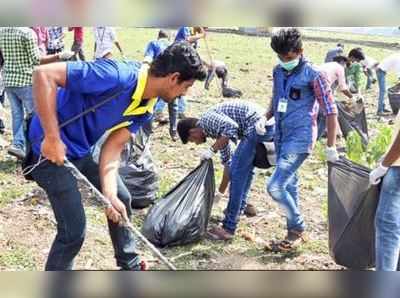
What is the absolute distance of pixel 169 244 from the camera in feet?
11.3

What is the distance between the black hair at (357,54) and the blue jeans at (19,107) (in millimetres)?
1678

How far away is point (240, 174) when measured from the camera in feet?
11.3

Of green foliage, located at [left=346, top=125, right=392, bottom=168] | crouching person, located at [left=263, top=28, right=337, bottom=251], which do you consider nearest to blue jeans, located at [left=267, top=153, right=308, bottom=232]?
crouching person, located at [left=263, top=28, right=337, bottom=251]

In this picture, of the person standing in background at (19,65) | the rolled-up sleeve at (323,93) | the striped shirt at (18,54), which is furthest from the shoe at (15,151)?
the rolled-up sleeve at (323,93)

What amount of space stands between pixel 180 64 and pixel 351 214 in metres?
1.15

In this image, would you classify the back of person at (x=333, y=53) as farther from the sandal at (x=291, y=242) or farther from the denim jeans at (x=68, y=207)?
the denim jeans at (x=68, y=207)

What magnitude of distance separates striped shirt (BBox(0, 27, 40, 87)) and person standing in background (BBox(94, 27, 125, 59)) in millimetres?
378

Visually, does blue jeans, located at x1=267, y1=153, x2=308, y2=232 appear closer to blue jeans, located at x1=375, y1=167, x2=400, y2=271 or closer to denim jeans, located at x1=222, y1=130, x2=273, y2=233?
denim jeans, located at x1=222, y1=130, x2=273, y2=233

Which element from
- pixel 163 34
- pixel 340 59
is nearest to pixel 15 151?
pixel 163 34

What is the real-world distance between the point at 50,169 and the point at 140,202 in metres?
1.00

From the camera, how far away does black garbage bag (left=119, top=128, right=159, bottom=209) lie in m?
3.53

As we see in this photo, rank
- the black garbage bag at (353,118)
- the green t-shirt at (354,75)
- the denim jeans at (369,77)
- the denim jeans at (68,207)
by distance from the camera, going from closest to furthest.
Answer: the denim jeans at (68,207) < the denim jeans at (369,77) < the green t-shirt at (354,75) < the black garbage bag at (353,118)

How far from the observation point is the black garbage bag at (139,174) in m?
3.53
